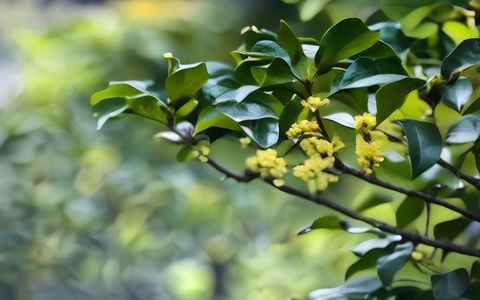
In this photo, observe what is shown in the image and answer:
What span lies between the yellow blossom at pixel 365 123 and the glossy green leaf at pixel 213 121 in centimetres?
9

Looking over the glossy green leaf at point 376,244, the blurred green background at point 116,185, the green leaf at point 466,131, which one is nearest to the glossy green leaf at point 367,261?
the glossy green leaf at point 376,244

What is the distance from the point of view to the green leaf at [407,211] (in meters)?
0.43

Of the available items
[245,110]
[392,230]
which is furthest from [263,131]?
[392,230]

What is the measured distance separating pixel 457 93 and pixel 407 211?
0.15 meters

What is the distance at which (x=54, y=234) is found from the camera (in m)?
1.24

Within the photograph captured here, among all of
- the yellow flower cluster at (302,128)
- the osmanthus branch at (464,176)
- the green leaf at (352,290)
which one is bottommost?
the green leaf at (352,290)

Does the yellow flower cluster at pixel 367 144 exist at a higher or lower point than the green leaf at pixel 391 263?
higher

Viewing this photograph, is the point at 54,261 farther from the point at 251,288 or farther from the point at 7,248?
the point at 251,288

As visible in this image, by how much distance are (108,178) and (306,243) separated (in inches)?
21.1

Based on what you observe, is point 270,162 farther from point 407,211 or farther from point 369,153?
point 407,211

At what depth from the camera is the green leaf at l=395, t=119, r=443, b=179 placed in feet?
0.94

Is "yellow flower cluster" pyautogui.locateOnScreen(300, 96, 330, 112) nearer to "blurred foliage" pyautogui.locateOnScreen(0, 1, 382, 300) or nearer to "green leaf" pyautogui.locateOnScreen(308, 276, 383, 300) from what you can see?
"green leaf" pyautogui.locateOnScreen(308, 276, 383, 300)

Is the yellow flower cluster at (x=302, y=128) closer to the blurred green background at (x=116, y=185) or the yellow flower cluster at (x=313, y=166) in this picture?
the yellow flower cluster at (x=313, y=166)

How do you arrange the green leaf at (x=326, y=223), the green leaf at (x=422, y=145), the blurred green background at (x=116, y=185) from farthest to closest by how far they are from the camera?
the blurred green background at (x=116, y=185), the green leaf at (x=326, y=223), the green leaf at (x=422, y=145)
